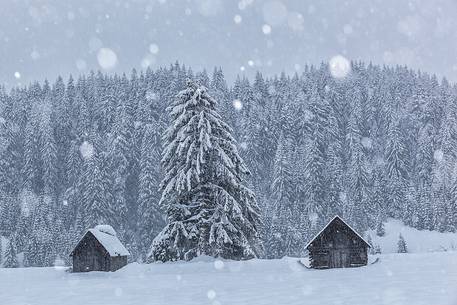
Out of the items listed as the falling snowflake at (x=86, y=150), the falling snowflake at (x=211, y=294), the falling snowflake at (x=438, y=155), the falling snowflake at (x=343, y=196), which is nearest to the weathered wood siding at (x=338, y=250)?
the falling snowflake at (x=211, y=294)

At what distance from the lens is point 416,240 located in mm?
83750

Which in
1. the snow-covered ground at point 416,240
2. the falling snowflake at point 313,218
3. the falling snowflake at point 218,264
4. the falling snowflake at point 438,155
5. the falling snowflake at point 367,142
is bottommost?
the snow-covered ground at point 416,240

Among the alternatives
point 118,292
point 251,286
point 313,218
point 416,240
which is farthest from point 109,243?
point 416,240

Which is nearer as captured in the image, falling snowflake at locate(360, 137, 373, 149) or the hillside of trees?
the hillside of trees

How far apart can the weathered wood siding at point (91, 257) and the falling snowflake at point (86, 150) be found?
51923 mm

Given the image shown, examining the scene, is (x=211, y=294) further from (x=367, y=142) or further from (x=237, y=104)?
(x=237, y=104)

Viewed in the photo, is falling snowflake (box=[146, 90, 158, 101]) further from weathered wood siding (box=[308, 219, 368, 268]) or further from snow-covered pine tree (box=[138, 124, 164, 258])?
weathered wood siding (box=[308, 219, 368, 268])

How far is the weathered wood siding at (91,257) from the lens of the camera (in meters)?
40.1

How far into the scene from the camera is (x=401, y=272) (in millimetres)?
25625

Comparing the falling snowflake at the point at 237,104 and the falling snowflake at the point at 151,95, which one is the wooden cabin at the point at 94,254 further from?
the falling snowflake at the point at 237,104

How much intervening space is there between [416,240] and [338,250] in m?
53.9

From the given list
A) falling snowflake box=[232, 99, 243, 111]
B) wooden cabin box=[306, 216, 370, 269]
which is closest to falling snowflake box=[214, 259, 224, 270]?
wooden cabin box=[306, 216, 370, 269]

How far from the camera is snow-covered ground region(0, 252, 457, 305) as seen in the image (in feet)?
57.6

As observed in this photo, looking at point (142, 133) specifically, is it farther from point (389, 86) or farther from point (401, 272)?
point (401, 272)
